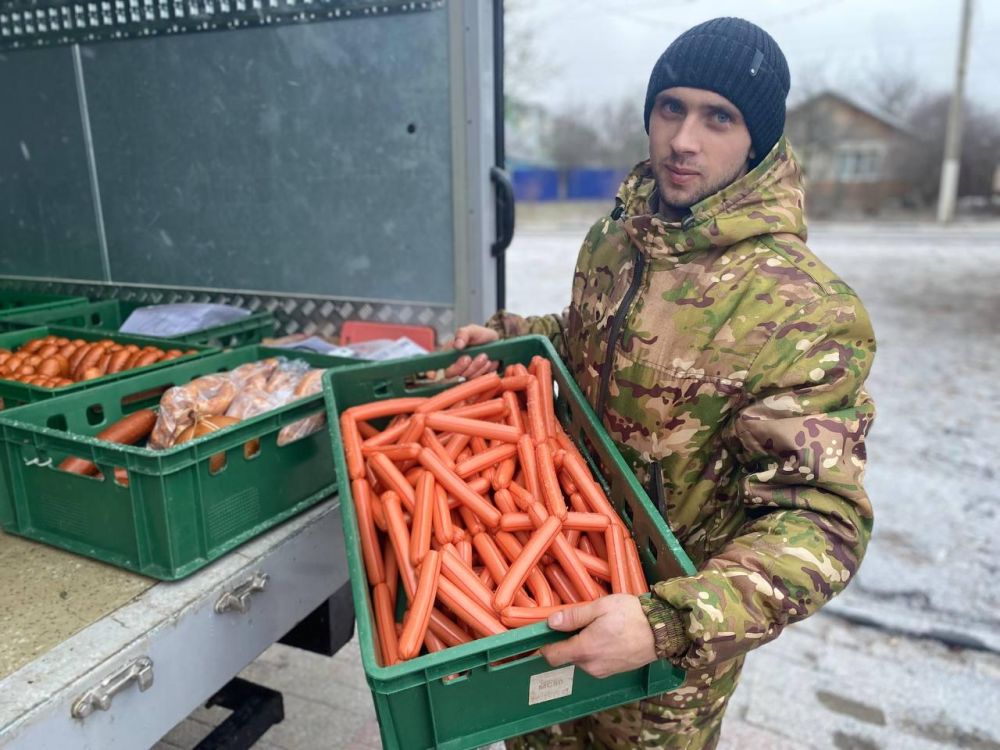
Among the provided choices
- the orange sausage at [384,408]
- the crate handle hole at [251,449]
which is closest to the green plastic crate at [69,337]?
the crate handle hole at [251,449]

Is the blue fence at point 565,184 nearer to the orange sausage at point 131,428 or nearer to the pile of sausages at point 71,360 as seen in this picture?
the pile of sausages at point 71,360

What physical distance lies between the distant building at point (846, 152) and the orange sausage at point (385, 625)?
104 ft

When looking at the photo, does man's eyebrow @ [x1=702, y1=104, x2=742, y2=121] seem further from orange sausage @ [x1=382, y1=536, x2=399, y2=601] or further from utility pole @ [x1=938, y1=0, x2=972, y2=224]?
utility pole @ [x1=938, y1=0, x2=972, y2=224]

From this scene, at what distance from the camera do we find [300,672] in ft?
11.6

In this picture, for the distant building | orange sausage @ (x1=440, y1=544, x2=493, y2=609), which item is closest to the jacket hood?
orange sausage @ (x1=440, y1=544, x2=493, y2=609)

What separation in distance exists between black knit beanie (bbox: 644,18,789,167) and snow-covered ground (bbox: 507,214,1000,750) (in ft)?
8.10

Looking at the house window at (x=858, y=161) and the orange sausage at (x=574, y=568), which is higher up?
the house window at (x=858, y=161)

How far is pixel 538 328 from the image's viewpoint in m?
2.40

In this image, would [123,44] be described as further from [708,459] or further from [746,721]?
[746,721]

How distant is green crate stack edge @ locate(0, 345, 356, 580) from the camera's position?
5.50ft

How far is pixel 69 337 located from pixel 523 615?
2486mm

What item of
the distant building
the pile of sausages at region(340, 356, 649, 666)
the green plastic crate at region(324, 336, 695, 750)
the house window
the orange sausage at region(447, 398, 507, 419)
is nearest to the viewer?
the green plastic crate at region(324, 336, 695, 750)

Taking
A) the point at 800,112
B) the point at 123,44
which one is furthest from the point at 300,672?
the point at 800,112

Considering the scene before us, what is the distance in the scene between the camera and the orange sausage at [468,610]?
55.4 inches
